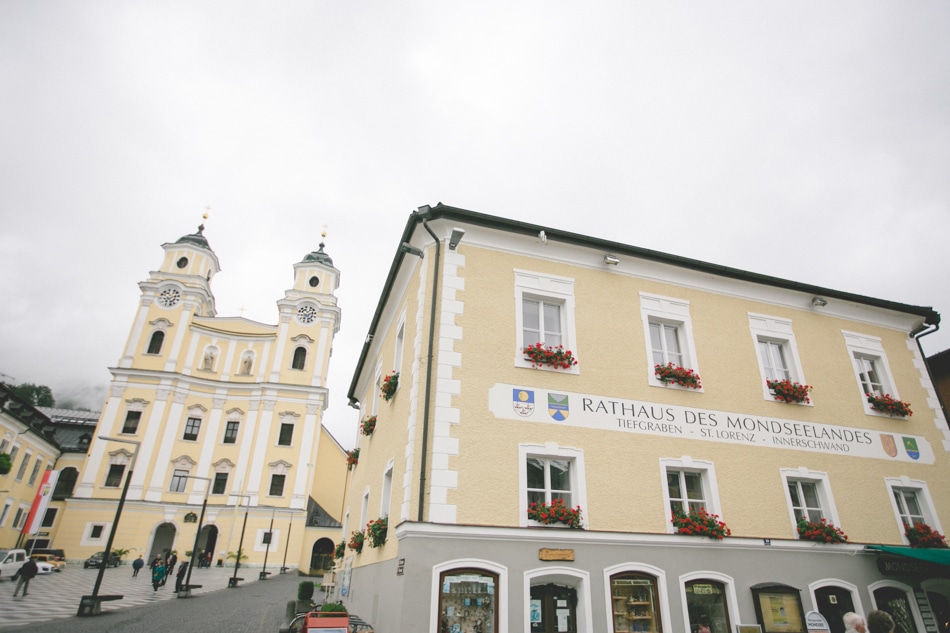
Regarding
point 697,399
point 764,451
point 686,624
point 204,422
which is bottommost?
point 686,624

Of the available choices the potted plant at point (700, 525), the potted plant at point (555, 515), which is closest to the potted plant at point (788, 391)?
the potted plant at point (700, 525)

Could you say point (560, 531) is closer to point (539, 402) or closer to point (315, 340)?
point (539, 402)

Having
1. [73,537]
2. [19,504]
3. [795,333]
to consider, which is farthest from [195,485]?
[795,333]

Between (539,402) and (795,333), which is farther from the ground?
(795,333)

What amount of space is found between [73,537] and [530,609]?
158ft

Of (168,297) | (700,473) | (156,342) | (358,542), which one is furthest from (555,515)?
(168,297)

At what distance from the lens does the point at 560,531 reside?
974cm

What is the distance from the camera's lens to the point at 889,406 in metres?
14.1

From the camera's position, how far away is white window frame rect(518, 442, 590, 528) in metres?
9.97

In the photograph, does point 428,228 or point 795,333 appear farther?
point 795,333

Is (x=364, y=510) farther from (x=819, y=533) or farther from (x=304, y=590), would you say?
(x=819, y=533)

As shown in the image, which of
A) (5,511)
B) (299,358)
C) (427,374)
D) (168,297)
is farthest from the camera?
(299,358)

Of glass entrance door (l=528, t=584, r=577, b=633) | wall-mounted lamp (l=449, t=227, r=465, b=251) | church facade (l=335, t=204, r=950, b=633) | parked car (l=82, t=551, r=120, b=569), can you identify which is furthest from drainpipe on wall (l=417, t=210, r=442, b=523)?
parked car (l=82, t=551, r=120, b=569)

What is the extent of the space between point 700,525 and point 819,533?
3092 mm
